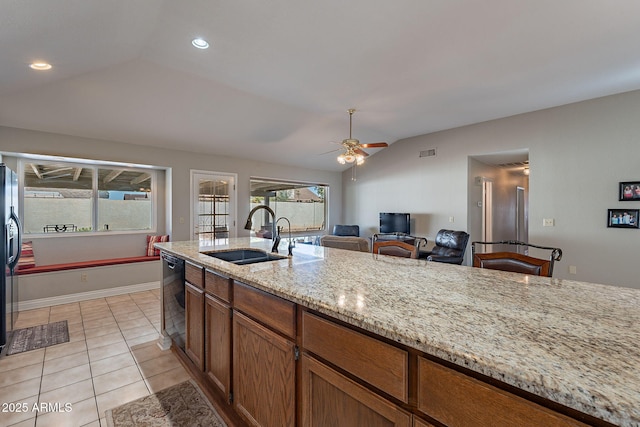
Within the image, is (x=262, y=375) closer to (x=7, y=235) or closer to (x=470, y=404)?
(x=470, y=404)

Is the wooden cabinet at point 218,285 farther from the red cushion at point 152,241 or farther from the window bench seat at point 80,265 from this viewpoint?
the red cushion at point 152,241

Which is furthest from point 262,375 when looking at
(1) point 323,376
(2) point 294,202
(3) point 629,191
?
(2) point 294,202

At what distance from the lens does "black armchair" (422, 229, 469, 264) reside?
14.5ft

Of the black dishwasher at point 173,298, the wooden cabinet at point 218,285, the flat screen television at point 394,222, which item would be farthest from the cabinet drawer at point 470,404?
the flat screen television at point 394,222

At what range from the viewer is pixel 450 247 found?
4.75m

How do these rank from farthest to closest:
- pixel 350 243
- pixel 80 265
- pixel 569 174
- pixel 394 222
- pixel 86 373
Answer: pixel 394 222 < pixel 569 174 < pixel 80 265 < pixel 350 243 < pixel 86 373

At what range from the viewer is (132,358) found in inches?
103

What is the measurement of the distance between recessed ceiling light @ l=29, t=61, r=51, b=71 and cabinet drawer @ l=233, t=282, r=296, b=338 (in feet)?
9.91

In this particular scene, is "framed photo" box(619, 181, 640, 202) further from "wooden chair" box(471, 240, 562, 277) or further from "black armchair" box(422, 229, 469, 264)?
"wooden chair" box(471, 240, 562, 277)

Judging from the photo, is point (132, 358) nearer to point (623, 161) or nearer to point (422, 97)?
point (422, 97)

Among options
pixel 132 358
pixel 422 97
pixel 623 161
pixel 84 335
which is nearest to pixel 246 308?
pixel 132 358

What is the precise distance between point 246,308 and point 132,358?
1866mm

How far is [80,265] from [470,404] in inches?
212

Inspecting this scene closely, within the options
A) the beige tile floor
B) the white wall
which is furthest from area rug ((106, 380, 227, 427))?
the white wall
